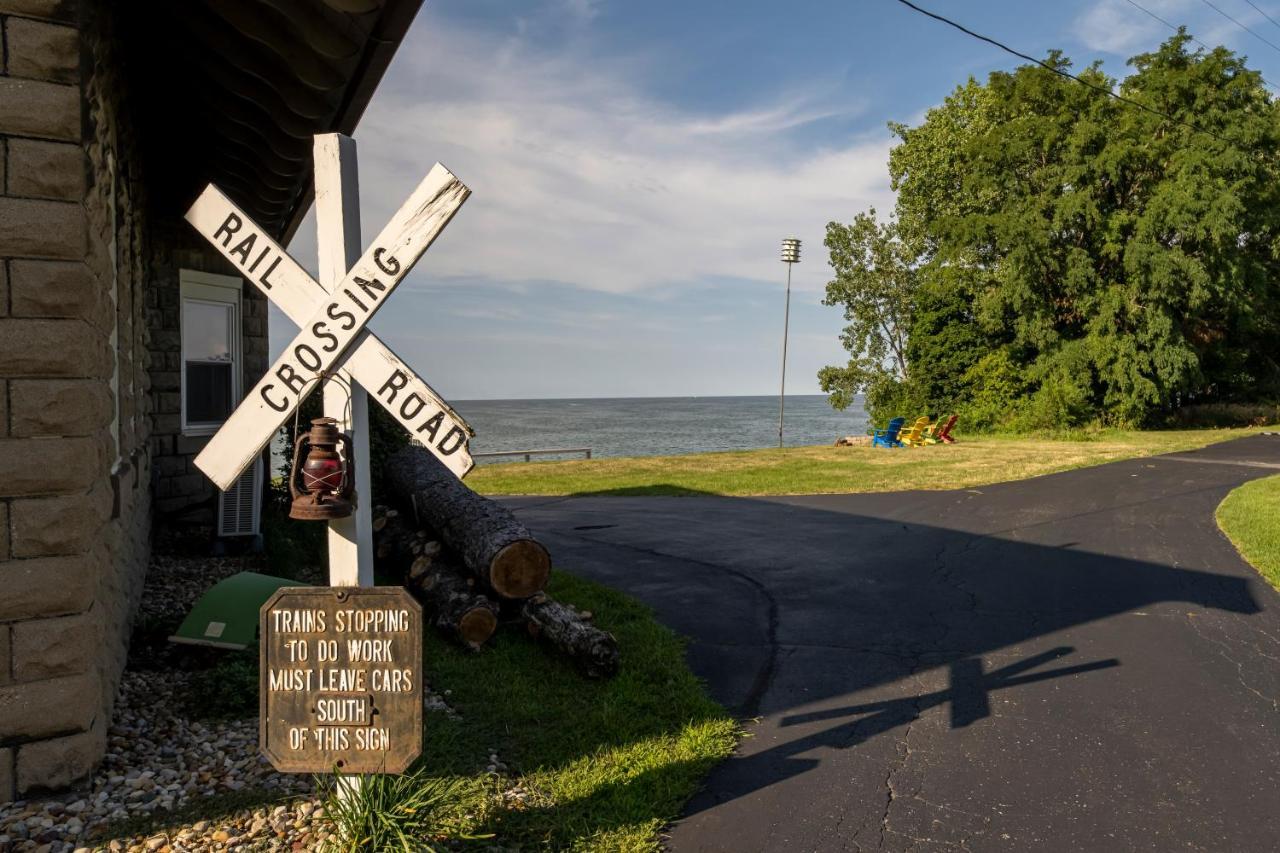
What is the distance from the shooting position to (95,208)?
15.2 ft

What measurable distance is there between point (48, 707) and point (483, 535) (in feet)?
11.0

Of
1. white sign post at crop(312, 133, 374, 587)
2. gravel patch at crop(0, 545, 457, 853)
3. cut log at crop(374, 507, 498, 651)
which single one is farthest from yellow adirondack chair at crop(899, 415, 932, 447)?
white sign post at crop(312, 133, 374, 587)

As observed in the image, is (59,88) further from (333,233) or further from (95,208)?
(333,233)

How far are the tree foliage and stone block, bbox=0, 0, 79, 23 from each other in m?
31.8

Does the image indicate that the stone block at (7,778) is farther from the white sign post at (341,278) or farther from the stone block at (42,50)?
the stone block at (42,50)

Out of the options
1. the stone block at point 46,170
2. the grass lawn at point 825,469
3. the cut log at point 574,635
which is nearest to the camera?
the stone block at point 46,170

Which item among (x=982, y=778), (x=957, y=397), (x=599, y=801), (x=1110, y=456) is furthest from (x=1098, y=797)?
(x=957, y=397)

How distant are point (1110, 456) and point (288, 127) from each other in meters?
21.6

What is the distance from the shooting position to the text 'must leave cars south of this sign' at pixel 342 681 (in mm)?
3344

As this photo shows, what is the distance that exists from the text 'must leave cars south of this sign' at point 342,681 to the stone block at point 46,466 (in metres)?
1.61

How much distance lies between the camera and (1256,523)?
11961mm

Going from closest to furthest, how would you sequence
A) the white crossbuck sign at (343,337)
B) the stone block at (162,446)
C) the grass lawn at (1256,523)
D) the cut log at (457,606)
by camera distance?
the white crossbuck sign at (343,337), the cut log at (457,606), the stone block at (162,446), the grass lawn at (1256,523)

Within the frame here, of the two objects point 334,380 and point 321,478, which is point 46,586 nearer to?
point 321,478

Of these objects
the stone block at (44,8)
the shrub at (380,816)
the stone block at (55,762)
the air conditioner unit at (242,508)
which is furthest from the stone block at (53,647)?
the air conditioner unit at (242,508)
